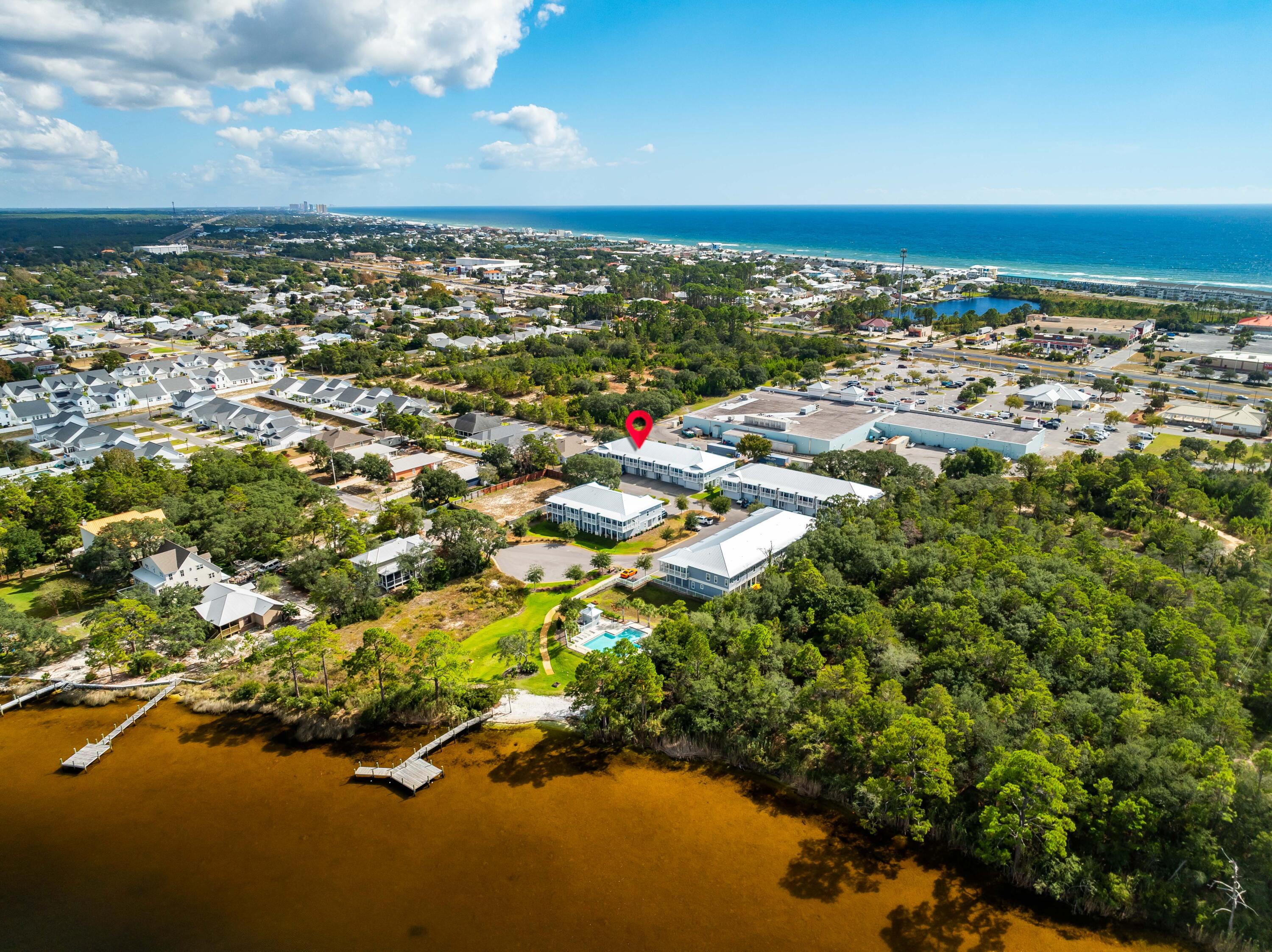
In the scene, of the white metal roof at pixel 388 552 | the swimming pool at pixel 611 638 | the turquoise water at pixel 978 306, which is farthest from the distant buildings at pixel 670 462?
the turquoise water at pixel 978 306

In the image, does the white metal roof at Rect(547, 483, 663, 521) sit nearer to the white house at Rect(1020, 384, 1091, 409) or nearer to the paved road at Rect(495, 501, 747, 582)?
the paved road at Rect(495, 501, 747, 582)

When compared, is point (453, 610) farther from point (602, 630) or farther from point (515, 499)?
point (515, 499)

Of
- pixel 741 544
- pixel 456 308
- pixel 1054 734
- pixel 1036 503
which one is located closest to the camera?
pixel 1054 734

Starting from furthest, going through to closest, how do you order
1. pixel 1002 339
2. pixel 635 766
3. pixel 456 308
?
pixel 456 308, pixel 1002 339, pixel 635 766

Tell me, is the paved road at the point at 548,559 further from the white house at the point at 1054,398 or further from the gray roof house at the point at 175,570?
the white house at the point at 1054,398

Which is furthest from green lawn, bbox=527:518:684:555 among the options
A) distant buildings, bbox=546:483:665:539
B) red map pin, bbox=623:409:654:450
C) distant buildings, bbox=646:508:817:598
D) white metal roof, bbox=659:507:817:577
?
red map pin, bbox=623:409:654:450

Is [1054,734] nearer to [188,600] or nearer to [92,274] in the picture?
[188,600]

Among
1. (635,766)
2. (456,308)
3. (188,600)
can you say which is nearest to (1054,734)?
(635,766)
